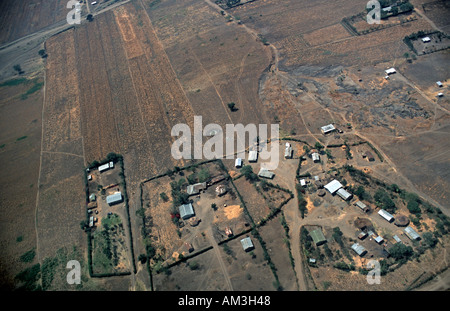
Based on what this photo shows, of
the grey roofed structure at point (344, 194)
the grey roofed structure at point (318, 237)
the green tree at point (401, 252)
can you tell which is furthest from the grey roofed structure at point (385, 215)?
the grey roofed structure at point (318, 237)

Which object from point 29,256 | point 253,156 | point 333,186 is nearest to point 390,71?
point 333,186

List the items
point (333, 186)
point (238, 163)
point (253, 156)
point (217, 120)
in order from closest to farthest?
point (333, 186) < point (238, 163) < point (253, 156) < point (217, 120)

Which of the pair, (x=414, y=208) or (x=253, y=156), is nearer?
(x=414, y=208)

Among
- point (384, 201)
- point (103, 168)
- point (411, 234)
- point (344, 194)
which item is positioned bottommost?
point (411, 234)

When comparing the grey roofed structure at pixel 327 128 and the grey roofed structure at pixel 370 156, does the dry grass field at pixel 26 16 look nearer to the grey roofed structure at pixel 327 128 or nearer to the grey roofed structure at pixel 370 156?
the grey roofed structure at pixel 327 128

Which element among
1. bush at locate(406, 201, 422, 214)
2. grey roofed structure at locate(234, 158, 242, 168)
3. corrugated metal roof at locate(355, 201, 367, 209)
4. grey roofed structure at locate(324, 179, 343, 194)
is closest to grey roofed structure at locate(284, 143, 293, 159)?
grey roofed structure at locate(234, 158, 242, 168)

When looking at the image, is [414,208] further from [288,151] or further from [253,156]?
[253,156]
